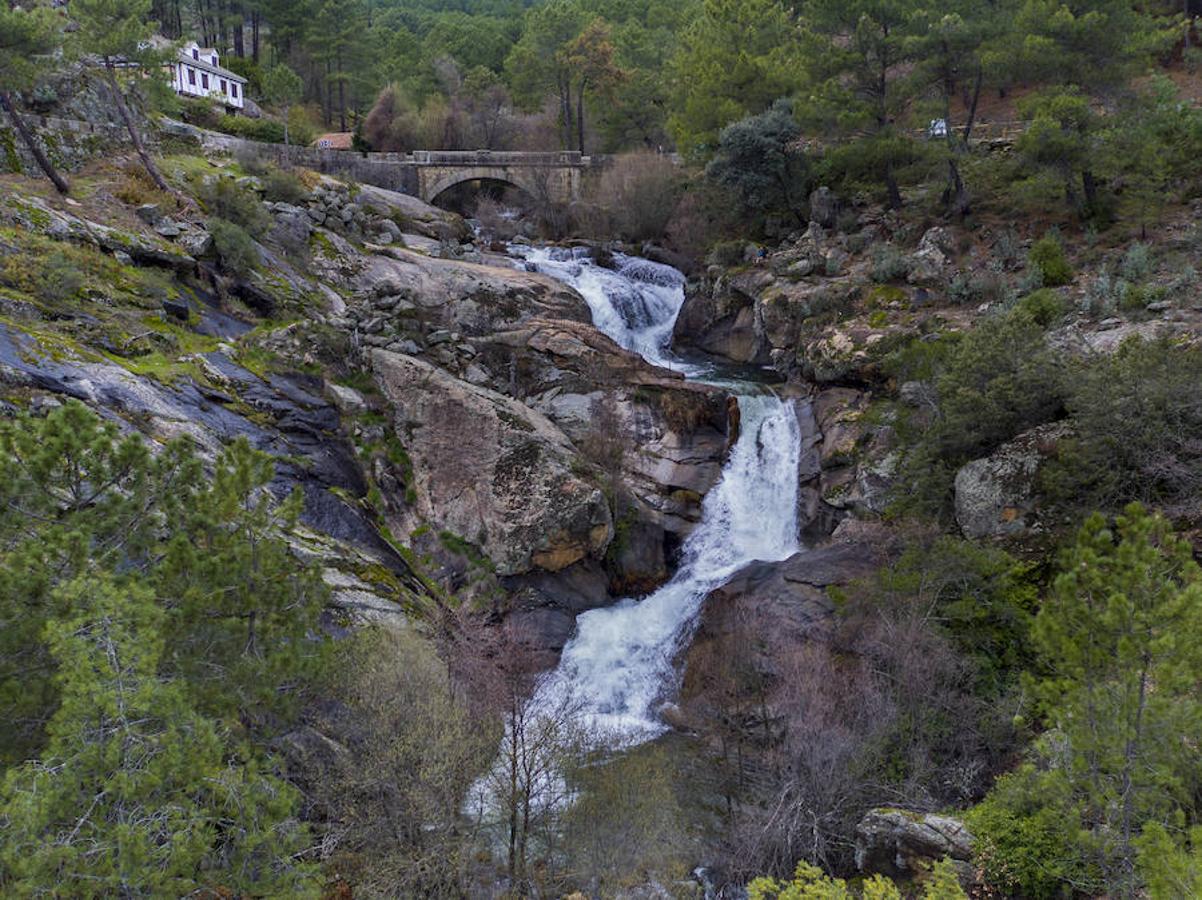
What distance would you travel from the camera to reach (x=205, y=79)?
149 feet

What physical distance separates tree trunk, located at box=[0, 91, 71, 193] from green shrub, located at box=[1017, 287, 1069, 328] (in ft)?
96.3

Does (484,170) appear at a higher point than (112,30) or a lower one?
lower

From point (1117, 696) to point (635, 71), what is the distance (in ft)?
155

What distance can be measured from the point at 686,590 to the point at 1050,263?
1538 centimetres

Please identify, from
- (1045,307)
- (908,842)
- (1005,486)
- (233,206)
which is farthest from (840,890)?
(233,206)

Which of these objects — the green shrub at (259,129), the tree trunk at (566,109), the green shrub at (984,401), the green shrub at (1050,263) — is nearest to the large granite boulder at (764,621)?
the green shrub at (984,401)

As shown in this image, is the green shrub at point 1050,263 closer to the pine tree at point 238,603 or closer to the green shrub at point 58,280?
the pine tree at point 238,603

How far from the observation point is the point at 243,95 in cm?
5066

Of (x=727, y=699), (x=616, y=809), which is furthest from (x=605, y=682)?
(x=616, y=809)

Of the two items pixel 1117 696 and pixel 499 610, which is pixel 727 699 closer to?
pixel 499 610

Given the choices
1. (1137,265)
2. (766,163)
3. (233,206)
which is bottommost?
(1137,265)

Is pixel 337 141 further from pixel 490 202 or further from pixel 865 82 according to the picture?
pixel 865 82

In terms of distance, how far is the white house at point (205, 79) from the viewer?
143 ft

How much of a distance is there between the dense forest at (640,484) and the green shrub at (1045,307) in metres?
0.09
